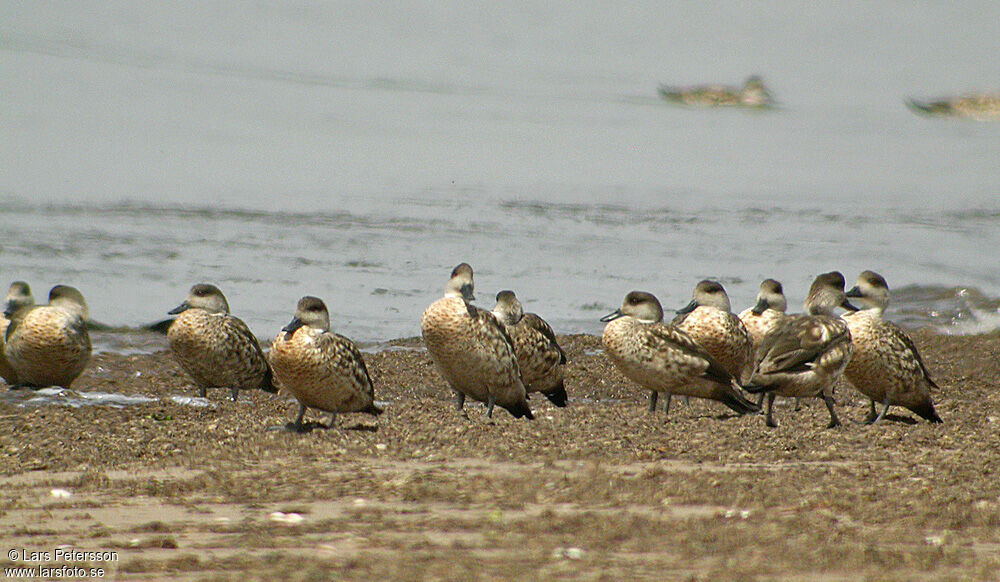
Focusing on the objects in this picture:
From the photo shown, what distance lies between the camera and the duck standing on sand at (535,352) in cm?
940

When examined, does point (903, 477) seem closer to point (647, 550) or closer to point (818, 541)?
point (818, 541)

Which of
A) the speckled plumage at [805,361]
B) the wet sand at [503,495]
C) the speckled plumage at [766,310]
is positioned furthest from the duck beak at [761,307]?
the speckled plumage at [805,361]

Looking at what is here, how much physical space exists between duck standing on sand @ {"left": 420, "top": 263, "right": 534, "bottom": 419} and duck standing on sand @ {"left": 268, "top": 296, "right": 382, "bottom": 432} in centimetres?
75

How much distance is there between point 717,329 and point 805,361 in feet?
5.79

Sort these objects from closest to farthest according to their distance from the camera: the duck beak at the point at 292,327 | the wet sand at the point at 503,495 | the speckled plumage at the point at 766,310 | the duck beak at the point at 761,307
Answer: the wet sand at the point at 503,495 → the duck beak at the point at 292,327 → the speckled plumage at the point at 766,310 → the duck beak at the point at 761,307

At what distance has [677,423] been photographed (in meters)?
7.84

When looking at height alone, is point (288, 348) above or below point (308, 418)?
above

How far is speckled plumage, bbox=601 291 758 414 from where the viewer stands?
8453mm

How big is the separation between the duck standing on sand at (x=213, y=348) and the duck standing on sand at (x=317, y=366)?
76.6 inches

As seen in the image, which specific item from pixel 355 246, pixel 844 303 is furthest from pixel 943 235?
pixel 844 303

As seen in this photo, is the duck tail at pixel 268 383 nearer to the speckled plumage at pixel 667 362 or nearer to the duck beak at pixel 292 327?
the duck beak at pixel 292 327

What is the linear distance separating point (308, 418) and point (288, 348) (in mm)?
952

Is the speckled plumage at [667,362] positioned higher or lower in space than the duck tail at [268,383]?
higher

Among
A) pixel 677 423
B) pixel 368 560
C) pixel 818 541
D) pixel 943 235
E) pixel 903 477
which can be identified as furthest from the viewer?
pixel 943 235
